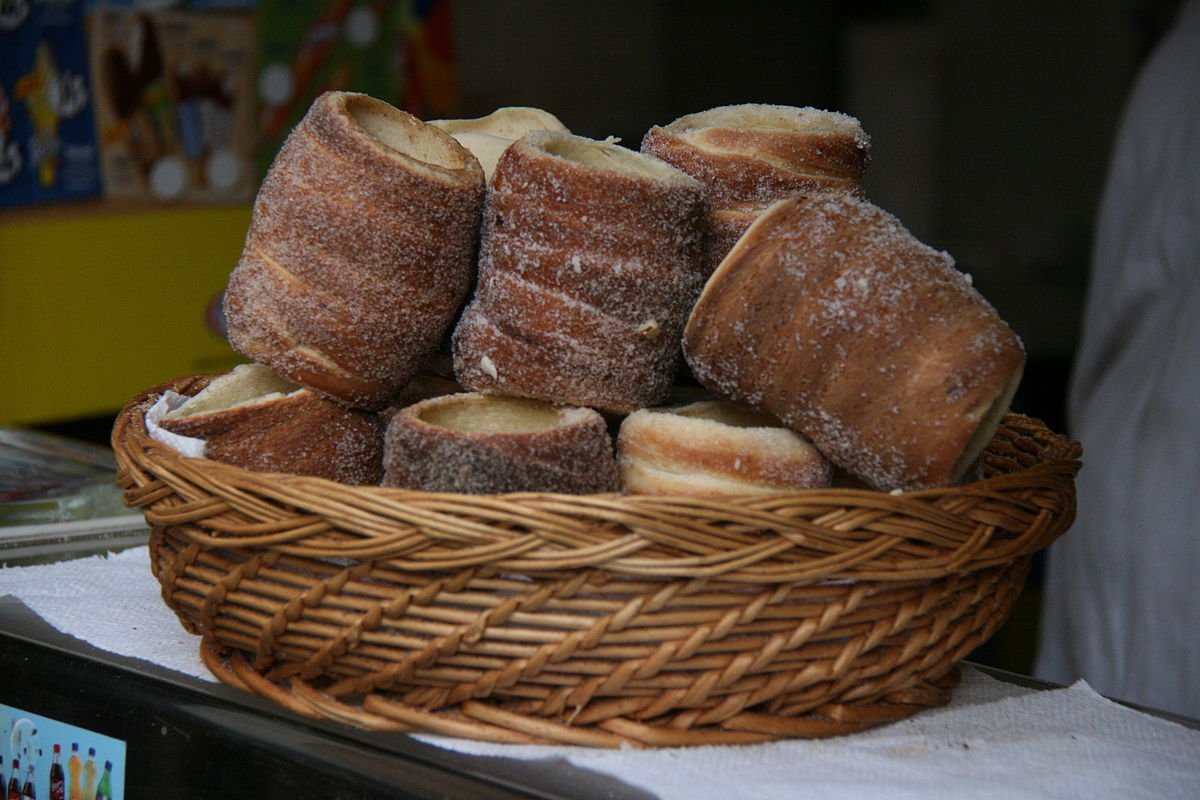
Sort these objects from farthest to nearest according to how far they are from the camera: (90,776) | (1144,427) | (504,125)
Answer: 1. (1144,427)
2. (504,125)
3. (90,776)

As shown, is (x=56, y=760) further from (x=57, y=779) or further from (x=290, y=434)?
(x=290, y=434)

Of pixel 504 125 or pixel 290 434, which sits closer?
pixel 290 434

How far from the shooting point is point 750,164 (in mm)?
1080

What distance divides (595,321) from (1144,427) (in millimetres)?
1336

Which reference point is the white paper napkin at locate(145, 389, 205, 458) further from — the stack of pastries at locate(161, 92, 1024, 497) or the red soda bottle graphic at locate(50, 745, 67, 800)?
the red soda bottle graphic at locate(50, 745, 67, 800)

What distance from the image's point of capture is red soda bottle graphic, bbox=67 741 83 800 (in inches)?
37.3

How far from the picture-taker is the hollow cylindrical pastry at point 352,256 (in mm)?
982

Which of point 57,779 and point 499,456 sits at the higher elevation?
point 499,456

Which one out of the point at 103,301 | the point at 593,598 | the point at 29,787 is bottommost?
the point at 103,301

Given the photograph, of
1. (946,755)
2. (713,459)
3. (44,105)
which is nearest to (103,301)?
(44,105)

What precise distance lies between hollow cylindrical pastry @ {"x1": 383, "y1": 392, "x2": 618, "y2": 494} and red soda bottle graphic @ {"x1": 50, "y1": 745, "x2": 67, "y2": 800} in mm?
338

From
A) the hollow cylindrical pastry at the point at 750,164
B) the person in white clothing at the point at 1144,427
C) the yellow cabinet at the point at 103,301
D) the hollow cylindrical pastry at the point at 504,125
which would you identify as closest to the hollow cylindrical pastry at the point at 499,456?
the hollow cylindrical pastry at the point at 750,164

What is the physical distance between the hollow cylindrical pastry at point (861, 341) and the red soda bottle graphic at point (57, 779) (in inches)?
22.9

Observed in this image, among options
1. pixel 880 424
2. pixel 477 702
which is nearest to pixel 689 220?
pixel 880 424
